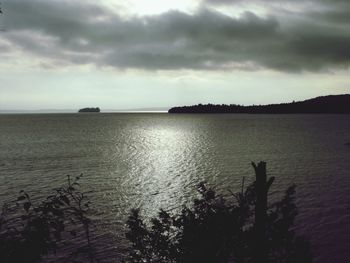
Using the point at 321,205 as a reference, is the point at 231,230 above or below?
above

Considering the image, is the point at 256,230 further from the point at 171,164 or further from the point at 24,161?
the point at 24,161

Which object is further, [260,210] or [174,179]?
[174,179]

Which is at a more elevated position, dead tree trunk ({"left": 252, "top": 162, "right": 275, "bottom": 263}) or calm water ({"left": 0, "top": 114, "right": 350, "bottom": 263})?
dead tree trunk ({"left": 252, "top": 162, "right": 275, "bottom": 263})

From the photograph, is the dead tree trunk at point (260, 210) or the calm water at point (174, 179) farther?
the calm water at point (174, 179)

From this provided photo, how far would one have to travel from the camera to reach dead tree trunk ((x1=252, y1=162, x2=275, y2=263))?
31.7 ft

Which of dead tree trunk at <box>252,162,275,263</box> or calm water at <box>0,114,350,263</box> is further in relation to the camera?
calm water at <box>0,114,350,263</box>

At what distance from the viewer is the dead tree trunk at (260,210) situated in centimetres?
967

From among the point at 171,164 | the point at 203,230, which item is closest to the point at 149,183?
the point at 171,164

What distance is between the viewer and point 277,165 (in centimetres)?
6469

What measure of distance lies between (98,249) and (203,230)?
18596mm

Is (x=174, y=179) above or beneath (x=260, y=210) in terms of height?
beneath

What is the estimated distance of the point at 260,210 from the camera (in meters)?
9.87

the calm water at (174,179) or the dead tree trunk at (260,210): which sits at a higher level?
the dead tree trunk at (260,210)

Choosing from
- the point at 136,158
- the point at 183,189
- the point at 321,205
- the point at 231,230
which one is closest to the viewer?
the point at 231,230
